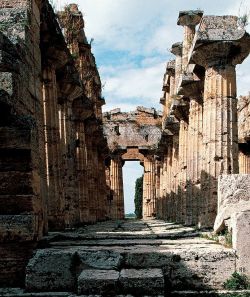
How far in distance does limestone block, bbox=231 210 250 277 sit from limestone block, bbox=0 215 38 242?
9.24 feet

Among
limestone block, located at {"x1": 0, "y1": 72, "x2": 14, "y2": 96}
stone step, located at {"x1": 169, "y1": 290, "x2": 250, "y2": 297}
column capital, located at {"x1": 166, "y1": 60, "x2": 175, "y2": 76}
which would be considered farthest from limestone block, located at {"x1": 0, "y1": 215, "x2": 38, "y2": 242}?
column capital, located at {"x1": 166, "y1": 60, "x2": 175, "y2": 76}

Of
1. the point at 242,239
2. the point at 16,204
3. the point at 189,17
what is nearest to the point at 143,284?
the point at 242,239

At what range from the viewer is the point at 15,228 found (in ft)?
21.9

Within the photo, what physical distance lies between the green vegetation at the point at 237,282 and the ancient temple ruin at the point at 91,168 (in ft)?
0.30

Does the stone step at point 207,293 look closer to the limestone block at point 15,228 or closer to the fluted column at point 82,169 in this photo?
the limestone block at point 15,228

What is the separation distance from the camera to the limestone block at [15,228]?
6656 millimetres

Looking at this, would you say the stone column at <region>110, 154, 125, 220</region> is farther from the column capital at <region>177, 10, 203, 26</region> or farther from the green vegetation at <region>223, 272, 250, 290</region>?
the green vegetation at <region>223, 272, 250, 290</region>

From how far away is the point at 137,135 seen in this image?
38812 millimetres

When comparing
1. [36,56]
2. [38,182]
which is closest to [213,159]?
[36,56]

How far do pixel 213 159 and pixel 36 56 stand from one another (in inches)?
249

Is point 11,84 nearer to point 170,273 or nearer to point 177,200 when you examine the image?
point 170,273

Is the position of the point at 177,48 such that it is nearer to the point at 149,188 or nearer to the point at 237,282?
the point at 149,188

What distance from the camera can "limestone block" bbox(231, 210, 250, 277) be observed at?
6383mm

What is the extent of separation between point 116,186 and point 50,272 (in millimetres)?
32486
